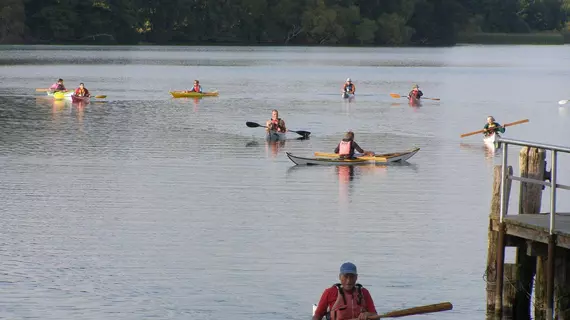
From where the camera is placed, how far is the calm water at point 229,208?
2512 cm

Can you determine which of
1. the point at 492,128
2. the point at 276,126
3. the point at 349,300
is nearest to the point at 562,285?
the point at 349,300

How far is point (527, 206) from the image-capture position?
21.7 metres

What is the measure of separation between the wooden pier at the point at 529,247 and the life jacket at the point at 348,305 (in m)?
3.51

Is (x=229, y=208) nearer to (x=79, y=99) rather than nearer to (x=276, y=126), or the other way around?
(x=276, y=126)

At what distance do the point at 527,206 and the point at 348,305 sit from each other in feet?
17.4

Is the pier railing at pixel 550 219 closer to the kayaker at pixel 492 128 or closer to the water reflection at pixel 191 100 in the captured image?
the kayaker at pixel 492 128

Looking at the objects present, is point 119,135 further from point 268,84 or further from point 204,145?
point 268,84

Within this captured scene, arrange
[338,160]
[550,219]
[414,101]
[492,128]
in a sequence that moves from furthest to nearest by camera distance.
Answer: [414,101] < [492,128] < [338,160] < [550,219]

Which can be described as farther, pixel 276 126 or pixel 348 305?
pixel 276 126

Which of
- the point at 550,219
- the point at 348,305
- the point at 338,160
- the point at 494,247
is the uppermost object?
the point at 338,160

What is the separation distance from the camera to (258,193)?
3941 centimetres

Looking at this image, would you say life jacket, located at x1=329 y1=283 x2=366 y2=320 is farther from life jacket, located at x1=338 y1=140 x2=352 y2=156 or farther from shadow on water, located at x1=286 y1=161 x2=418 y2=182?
life jacket, located at x1=338 y1=140 x2=352 y2=156

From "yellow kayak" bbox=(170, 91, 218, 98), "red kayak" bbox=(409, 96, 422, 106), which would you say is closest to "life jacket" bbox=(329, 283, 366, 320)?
"red kayak" bbox=(409, 96, 422, 106)

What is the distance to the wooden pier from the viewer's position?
19.8m
